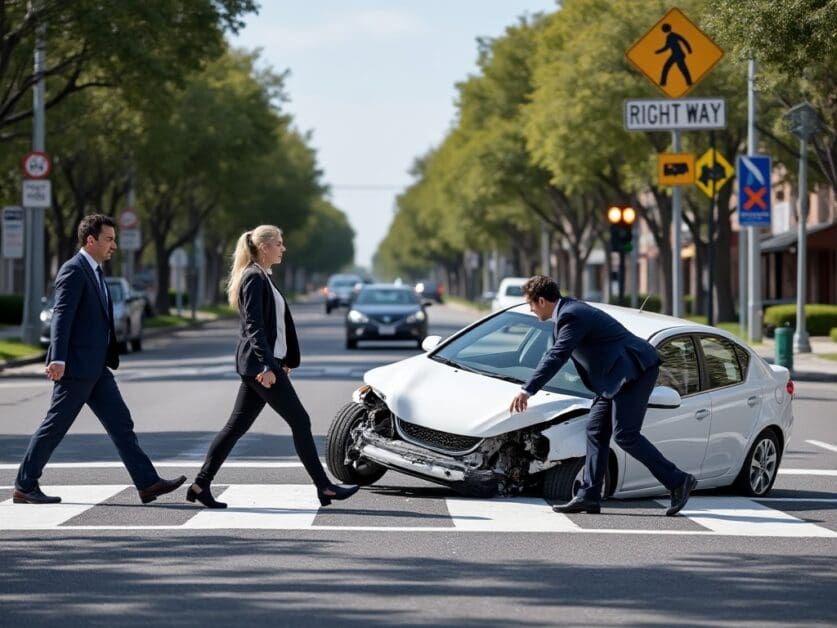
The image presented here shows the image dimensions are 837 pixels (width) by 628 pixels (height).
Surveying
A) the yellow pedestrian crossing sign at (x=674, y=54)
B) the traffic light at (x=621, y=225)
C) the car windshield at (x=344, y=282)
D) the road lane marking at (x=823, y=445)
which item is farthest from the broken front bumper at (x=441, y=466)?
the car windshield at (x=344, y=282)

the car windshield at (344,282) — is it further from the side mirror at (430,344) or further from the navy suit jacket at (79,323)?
the navy suit jacket at (79,323)

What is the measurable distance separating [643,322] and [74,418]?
385cm

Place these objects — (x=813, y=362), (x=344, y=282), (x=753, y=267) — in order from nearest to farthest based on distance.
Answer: (x=813, y=362) → (x=753, y=267) → (x=344, y=282)

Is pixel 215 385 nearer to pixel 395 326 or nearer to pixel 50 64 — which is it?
pixel 395 326

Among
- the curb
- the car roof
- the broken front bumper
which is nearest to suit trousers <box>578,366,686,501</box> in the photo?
the broken front bumper

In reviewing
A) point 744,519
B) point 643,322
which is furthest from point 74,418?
point 744,519

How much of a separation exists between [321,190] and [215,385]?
65603mm

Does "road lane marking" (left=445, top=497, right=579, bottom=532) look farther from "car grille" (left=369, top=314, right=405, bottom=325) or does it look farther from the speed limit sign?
"car grille" (left=369, top=314, right=405, bottom=325)

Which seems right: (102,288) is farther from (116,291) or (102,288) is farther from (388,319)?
(116,291)

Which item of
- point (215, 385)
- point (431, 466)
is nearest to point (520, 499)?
point (431, 466)

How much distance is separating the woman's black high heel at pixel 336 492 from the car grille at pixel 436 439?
0.52 meters

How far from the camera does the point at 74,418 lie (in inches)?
462

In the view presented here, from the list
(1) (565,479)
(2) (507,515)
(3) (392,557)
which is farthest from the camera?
(1) (565,479)

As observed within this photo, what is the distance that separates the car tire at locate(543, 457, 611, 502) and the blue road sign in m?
22.5
